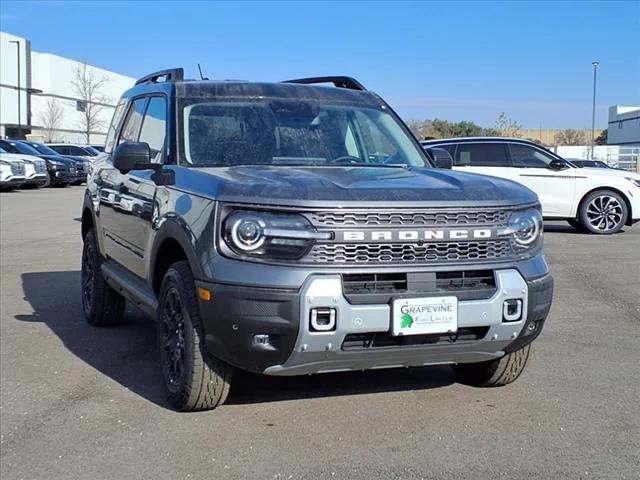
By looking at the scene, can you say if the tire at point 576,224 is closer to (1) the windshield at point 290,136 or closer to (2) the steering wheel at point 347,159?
(1) the windshield at point 290,136

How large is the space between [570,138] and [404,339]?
8286 centimetres

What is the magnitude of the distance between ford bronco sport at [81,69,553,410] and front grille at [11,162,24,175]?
21.8 m

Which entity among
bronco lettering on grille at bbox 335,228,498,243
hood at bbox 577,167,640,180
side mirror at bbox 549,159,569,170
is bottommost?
bronco lettering on grille at bbox 335,228,498,243

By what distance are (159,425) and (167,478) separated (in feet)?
2.26

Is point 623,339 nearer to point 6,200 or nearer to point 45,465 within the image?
point 45,465

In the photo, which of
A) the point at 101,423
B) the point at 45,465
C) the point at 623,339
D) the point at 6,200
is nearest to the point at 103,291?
the point at 101,423

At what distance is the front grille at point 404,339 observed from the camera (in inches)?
153

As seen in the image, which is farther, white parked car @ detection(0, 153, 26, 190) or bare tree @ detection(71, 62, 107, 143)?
bare tree @ detection(71, 62, 107, 143)

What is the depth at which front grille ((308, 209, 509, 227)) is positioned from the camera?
12.6 feet

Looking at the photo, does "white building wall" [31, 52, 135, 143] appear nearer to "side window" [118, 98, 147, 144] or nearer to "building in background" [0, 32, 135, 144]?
"building in background" [0, 32, 135, 144]

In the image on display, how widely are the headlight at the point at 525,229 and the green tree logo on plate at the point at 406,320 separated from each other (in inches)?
28.5

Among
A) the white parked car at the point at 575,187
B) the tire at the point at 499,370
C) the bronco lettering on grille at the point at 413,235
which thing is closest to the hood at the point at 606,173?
the white parked car at the point at 575,187

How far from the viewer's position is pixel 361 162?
531 centimetres

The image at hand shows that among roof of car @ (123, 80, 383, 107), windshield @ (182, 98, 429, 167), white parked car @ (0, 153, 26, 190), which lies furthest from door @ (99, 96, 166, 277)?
white parked car @ (0, 153, 26, 190)
